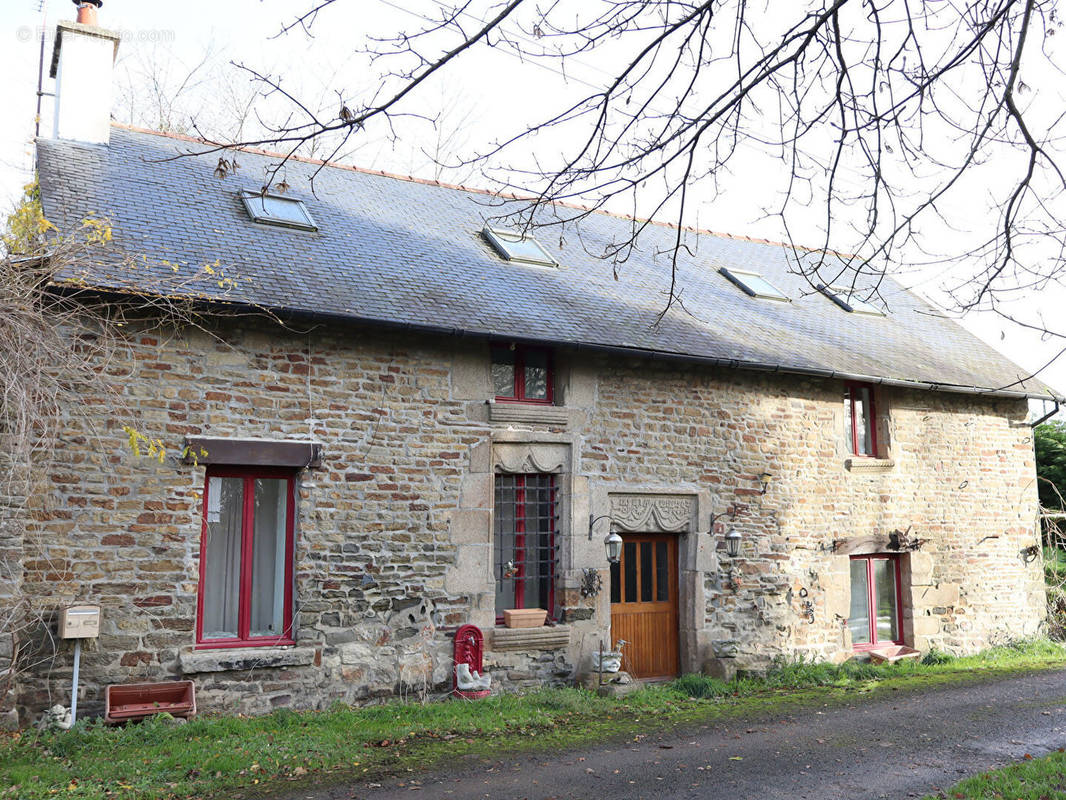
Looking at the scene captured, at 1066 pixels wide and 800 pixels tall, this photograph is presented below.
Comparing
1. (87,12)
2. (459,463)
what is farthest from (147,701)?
(87,12)

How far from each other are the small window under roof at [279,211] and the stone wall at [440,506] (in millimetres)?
2023

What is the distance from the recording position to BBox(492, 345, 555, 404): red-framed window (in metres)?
9.53

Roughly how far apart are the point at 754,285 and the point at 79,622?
34.2 ft

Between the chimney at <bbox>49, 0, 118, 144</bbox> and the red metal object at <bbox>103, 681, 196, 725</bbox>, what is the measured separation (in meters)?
6.46

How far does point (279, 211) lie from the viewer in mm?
10148

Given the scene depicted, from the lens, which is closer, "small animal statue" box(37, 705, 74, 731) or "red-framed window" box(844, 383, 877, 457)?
"small animal statue" box(37, 705, 74, 731)

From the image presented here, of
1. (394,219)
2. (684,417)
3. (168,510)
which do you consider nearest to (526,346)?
(684,417)

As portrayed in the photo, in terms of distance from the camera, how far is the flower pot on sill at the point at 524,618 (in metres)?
9.08

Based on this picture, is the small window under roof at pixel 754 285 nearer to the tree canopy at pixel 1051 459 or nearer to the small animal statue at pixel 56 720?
the tree canopy at pixel 1051 459

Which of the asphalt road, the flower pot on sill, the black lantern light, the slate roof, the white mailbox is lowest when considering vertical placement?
the asphalt road

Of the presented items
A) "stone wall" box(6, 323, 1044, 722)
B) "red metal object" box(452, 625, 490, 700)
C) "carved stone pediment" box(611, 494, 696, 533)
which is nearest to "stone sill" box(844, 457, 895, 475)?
"stone wall" box(6, 323, 1044, 722)

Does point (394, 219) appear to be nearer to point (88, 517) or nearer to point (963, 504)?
point (88, 517)

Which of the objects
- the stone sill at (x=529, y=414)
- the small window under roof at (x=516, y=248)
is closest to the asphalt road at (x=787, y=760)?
the stone sill at (x=529, y=414)

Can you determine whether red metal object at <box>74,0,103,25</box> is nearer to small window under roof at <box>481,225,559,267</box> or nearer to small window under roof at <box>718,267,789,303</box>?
small window under roof at <box>481,225,559,267</box>
